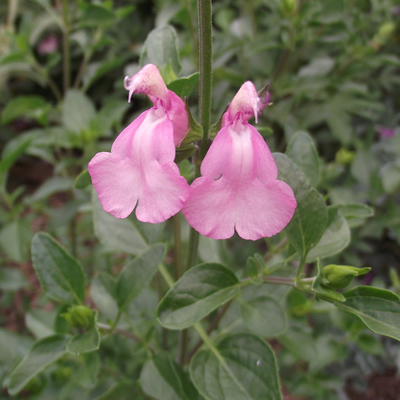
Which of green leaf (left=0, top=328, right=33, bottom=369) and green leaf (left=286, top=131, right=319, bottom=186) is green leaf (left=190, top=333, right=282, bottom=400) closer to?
green leaf (left=286, top=131, right=319, bottom=186)

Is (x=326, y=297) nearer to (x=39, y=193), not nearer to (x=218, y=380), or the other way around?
(x=218, y=380)

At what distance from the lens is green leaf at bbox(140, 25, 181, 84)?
64 cm

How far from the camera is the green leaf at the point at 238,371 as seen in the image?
1.91 ft

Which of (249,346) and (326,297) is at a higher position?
(326,297)

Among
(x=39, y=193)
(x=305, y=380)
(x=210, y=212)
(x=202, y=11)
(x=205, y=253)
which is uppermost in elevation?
(x=202, y=11)

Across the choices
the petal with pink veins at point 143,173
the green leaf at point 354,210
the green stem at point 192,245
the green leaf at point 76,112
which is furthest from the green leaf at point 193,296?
the green leaf at point 76,112

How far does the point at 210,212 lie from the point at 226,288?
19 centimetres

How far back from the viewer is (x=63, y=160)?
133cm

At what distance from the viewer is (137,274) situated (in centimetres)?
67

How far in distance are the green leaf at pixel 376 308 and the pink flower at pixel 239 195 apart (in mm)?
187

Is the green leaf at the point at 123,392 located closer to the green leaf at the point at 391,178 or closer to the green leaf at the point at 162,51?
the green leaf at the point at 162,51

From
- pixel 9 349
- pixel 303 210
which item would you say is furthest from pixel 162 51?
pixel 9 349

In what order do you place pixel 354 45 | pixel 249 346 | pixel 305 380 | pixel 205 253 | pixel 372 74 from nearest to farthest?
1. pixel 249 346
2. pixel 205 253
3. pixel 305 380
4. pixel 354 45
5. pixel 372 74

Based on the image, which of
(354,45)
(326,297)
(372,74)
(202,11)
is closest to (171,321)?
(326,297)
